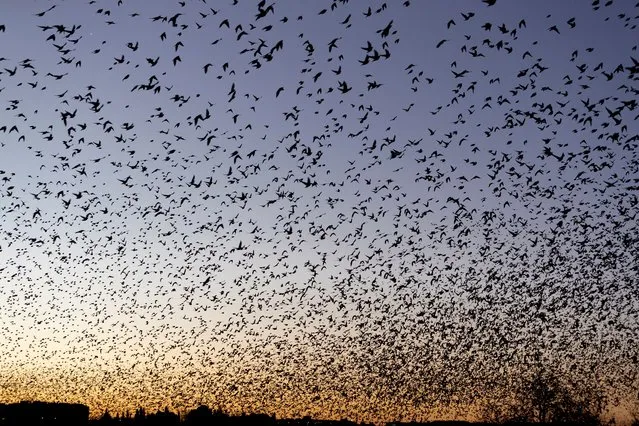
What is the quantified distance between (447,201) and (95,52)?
45.4 ft

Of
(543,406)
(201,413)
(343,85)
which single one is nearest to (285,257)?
(343,85)

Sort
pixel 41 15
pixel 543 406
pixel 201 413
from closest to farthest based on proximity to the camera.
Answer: pixel 41 15
pixel 543 406
pixel 201 413

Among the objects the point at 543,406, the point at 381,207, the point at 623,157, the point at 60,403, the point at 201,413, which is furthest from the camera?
the point at 201,413

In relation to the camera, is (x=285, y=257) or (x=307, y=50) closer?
(x=307, y=50)

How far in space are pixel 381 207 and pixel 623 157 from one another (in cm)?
807

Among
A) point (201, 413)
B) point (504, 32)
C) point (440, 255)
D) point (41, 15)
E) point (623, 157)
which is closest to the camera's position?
point (41, 15)

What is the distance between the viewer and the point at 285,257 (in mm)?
28672

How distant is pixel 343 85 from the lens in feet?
51.0

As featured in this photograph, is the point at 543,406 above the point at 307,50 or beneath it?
beneath

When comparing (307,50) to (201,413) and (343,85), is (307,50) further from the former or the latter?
(201,413)

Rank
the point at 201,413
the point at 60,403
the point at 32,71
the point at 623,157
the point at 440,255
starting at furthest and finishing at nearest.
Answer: the point at 201,413, the point at 60,403, the point at 440,255, the point at 623,157, the point at 32,71

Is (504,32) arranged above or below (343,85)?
above

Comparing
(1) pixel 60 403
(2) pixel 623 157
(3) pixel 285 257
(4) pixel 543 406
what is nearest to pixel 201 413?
(1) pixel 60 403

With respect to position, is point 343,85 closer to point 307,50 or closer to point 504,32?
point 307,50
